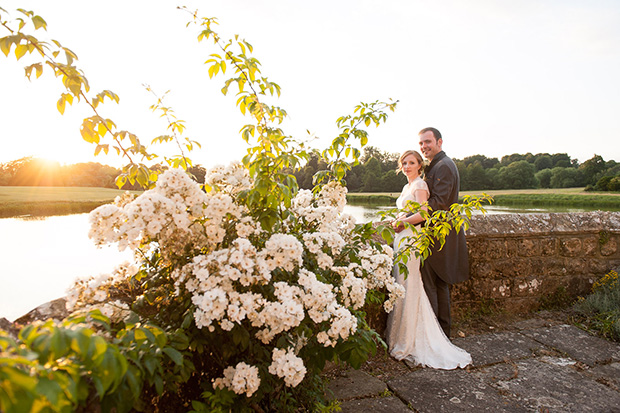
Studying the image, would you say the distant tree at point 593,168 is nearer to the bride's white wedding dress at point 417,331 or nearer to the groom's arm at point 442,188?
the groom's arm at point 442,188

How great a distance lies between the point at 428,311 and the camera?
3.68 metres

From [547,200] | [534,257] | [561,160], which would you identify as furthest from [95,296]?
[561,160]

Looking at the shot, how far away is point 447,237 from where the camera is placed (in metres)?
3.80

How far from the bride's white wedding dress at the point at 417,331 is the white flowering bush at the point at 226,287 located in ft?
5.39

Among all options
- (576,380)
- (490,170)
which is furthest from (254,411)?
(490,170)

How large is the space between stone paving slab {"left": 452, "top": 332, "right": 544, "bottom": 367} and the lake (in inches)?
128

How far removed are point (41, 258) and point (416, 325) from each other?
330cm

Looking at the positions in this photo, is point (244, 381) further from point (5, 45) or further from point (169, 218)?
point (5, 45)

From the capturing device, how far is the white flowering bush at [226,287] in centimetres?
159

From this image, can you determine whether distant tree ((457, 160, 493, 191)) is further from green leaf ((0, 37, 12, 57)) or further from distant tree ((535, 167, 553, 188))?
green leaf ((0, 37, 12, 57))

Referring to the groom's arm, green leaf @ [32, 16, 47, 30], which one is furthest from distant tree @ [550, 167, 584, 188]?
green leaf @ [32, 16, 47, 30]

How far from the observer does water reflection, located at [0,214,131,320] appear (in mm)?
2188

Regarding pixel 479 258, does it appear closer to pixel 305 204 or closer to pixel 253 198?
pixel 305 204

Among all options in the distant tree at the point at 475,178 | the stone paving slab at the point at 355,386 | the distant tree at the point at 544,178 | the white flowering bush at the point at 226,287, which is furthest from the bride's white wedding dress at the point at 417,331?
the distant tree at the point at 544,178
